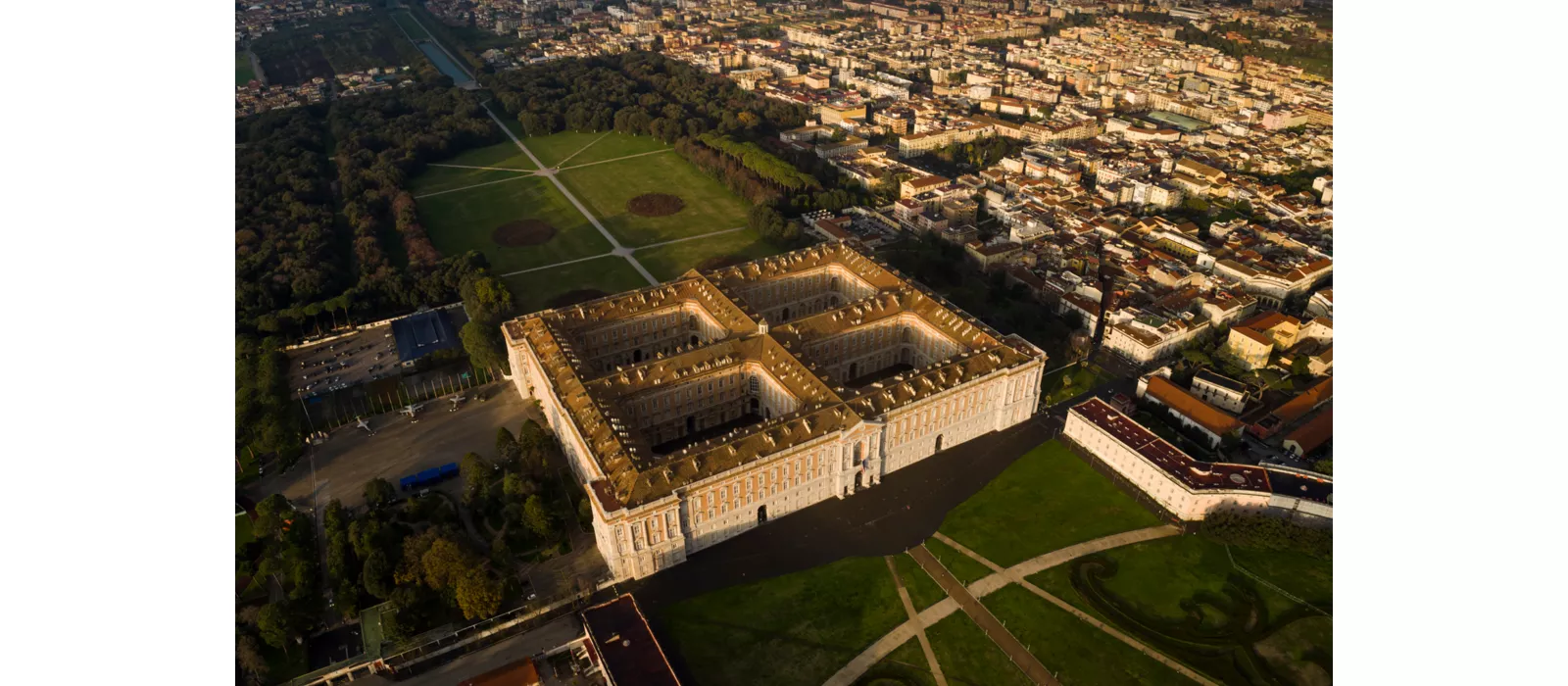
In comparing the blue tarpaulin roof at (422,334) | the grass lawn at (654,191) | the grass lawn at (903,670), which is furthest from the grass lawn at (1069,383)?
the blue tarpaulin roof at (422,334)

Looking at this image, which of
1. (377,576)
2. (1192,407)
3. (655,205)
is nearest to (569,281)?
(655,205)

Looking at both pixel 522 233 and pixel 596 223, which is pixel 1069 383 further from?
pixel 522 233

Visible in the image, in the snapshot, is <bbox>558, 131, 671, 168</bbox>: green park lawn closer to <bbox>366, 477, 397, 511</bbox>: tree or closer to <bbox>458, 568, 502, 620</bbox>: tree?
<bbox>366, 477, 397, 511</bbox>: tree

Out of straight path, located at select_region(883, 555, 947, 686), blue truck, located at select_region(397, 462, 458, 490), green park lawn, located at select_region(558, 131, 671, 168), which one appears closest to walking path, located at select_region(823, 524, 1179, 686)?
straight path, located at select_region(883, 555, 947, 686)

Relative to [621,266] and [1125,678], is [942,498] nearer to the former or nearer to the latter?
[1125,678]

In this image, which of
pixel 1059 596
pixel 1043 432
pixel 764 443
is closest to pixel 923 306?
pixel 1043 432
